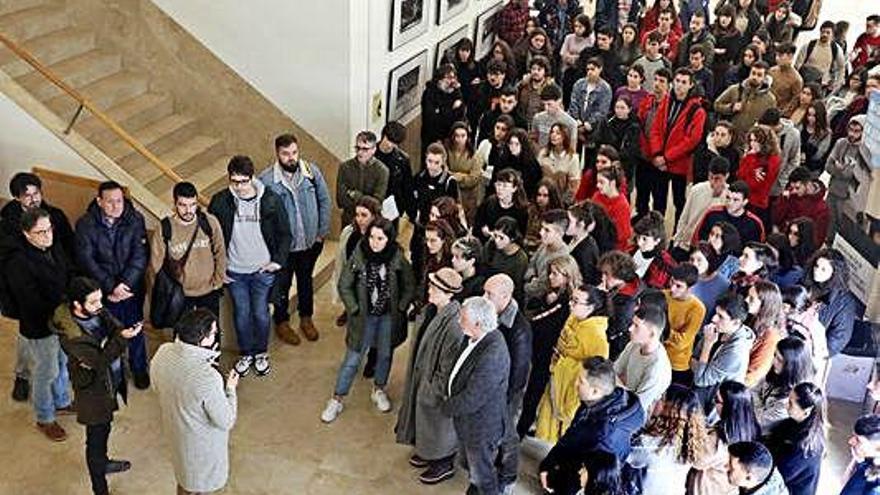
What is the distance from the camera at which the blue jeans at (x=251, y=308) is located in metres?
6.98

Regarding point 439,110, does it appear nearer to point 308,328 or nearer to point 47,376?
point 308,328

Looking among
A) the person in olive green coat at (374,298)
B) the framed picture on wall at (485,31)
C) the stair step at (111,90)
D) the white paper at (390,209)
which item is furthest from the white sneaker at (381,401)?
the framed picture on wall at (485,31)

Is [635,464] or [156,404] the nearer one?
[635,464]

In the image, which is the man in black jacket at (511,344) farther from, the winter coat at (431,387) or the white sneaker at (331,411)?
the white sneaker at (331,411)

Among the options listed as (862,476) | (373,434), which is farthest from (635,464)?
(373,434)

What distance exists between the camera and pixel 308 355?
7566mm

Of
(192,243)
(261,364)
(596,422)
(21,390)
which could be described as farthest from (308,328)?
(596,422)

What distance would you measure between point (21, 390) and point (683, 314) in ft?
14.8

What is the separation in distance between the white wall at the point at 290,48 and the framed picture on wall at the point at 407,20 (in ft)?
2.30

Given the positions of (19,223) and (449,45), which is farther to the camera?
(449,45)

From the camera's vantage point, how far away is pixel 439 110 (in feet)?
30.0

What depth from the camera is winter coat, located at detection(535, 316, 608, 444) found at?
5602mm

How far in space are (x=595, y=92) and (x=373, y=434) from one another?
13.7ft

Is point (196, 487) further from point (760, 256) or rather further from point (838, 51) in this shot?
point (838, 51)
